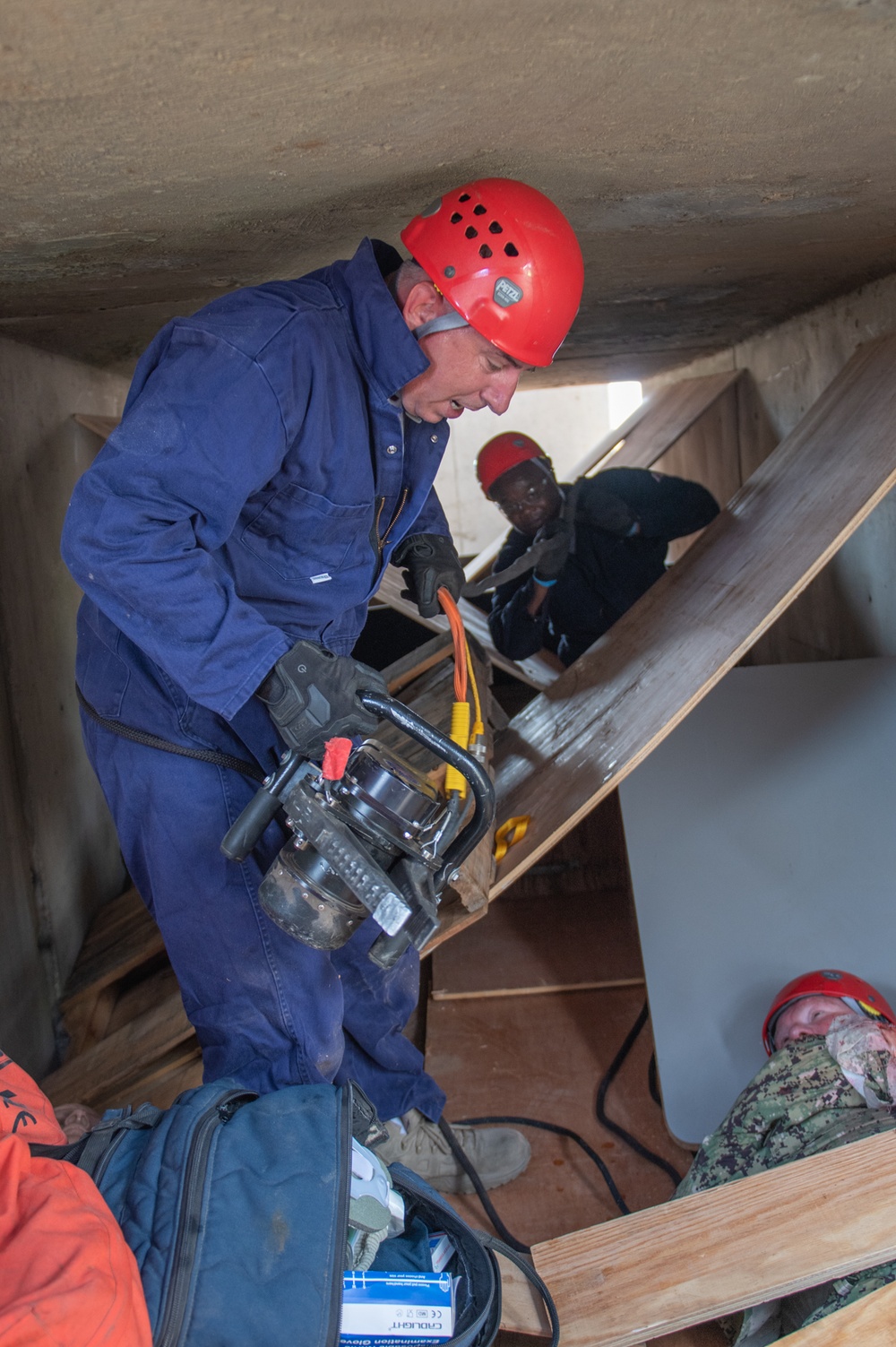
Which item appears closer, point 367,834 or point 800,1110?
point 367,834

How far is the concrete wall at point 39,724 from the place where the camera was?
255cm

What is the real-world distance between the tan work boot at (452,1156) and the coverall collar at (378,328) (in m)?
1.68

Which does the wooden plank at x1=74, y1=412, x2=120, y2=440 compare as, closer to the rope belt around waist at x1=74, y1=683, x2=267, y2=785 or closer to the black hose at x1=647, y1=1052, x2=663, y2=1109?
the rope belt around waist at x1=74, y1=683, x2=267, y2=785

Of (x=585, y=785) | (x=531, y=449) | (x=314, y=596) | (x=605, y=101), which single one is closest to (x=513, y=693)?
(x=531, y=449)

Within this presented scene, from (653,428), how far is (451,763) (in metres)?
3.85

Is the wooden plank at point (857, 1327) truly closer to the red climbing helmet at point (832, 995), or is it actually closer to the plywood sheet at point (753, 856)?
the red climbing helmet at point (832, 995)

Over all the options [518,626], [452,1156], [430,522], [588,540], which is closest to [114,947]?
[452,1156]

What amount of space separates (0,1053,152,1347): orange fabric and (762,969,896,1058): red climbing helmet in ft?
5.48

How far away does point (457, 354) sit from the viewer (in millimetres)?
1756

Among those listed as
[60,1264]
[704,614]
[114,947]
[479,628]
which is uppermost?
[704,614]

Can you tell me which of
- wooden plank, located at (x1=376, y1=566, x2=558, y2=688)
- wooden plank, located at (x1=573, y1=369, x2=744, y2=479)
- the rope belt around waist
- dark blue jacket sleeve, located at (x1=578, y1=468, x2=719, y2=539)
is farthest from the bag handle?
wooden plank, located at (x1=573, y1=369, x2=744, y2=479)

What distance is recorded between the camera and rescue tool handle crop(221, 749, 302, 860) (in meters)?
1.47

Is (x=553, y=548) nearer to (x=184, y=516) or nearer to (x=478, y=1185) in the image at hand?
(x=478, y=1185)

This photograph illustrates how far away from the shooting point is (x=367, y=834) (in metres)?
1.39
